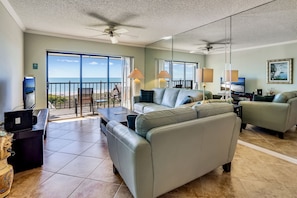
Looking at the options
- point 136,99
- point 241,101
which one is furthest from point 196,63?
point 136,99

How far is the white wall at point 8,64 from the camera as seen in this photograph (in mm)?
2775

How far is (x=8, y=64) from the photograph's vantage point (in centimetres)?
312

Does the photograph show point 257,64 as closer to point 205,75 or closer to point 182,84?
point 205,75

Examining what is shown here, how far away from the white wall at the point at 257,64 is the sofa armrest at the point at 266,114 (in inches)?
11.7

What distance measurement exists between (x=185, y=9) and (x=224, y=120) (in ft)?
7.28

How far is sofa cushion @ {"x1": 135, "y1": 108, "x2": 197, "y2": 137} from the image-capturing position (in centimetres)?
154

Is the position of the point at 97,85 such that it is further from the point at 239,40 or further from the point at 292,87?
the point at 292,87

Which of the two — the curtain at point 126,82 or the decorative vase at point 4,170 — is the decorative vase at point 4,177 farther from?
the curtain at point 126,82

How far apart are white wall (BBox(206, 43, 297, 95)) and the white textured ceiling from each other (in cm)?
19

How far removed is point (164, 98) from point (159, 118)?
11.2ft

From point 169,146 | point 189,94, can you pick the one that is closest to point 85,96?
point 189,94

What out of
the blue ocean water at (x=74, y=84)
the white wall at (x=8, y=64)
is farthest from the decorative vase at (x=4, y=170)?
the blue ocean water at (x=74, y=84)

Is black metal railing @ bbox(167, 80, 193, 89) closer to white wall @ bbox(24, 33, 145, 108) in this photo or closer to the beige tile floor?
the beige tile floor

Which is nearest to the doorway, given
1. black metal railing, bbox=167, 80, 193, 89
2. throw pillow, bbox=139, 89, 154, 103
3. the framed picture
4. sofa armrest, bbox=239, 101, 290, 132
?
throw pillow, bbox=139, 89, 154, 103
